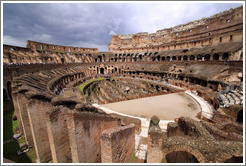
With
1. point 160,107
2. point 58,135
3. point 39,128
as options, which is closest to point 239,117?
point 160,107

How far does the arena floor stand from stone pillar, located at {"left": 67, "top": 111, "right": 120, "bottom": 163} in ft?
23.3

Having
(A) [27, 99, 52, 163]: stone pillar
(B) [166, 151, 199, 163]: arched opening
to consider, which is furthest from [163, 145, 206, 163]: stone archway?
(A) [27, 99, 52, 163]: stone pillar

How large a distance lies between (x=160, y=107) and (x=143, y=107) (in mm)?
2074

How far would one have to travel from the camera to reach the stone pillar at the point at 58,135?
464 cm

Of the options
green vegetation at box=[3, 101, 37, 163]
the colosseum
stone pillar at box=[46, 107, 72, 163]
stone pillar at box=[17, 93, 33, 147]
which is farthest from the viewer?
stone pillar at box=[17, 93, 33, 147]

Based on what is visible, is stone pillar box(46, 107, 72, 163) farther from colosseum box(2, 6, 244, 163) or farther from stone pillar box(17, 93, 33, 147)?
stone pillar box(17, 93, 33, 147)

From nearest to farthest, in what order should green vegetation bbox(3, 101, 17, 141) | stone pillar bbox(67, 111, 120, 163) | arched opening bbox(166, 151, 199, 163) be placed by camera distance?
stone pillar bbox(67, 111, 120, 163)
arched opening bbox(166, 151, 199, 163)
green vegetation bbox(3, 101, 17, 141)

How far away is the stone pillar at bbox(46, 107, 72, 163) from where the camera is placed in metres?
4.64

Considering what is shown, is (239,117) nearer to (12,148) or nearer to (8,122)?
(12,148)

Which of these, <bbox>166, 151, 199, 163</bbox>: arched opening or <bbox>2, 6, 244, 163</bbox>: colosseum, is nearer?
<bbox>2, 6, 244, 163</bbox>: colosseum

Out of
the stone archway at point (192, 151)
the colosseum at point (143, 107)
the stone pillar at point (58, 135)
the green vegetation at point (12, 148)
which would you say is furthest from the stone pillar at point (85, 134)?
the green vegetation at point (12, 148)

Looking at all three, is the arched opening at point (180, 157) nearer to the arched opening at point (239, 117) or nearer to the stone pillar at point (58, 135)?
the stone pillar at point (58, 135)

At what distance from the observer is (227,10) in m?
29.6

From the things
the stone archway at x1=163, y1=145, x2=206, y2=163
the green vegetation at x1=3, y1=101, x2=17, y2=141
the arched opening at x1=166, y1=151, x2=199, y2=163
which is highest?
the stone archway at x1=163, y1=145, x2=206, y2=163
